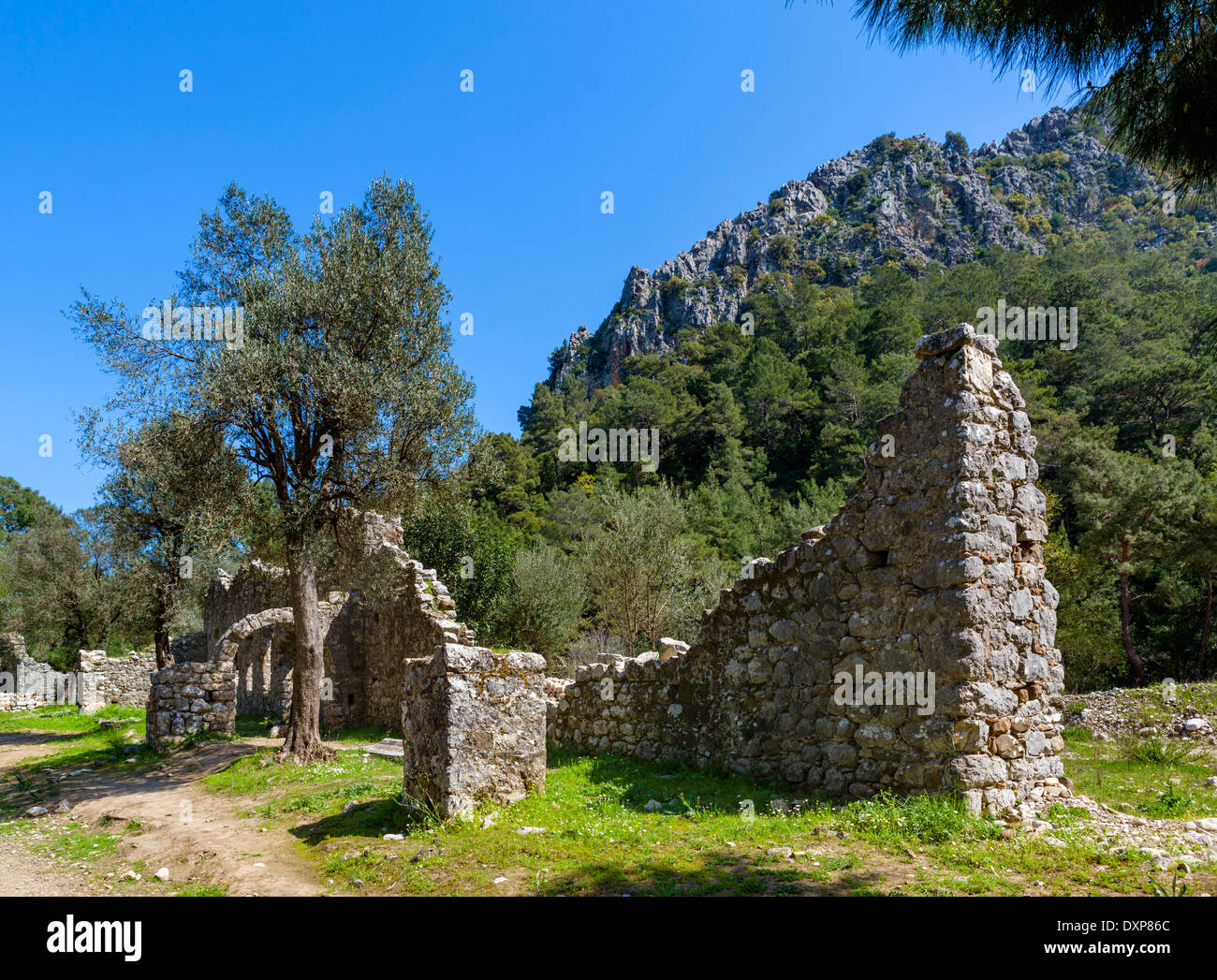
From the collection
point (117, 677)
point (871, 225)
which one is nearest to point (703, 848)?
point (117, 677)

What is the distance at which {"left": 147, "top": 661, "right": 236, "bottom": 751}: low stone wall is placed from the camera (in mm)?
14781

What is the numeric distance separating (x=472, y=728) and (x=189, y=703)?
37.1ft

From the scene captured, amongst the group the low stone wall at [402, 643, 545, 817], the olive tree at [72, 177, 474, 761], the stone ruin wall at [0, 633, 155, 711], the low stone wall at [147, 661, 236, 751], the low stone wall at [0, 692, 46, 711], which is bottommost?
the low stone wall at [0, 692, 46, 711]

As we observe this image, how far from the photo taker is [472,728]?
6.95m

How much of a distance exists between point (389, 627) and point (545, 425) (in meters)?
53.9

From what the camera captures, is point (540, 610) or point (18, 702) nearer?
point (18, 702)

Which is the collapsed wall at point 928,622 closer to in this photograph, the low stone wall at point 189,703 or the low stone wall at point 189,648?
the low stone wall at point 189,703

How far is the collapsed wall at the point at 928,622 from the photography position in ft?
21.8

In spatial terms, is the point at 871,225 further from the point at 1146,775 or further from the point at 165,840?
the point at 165,840

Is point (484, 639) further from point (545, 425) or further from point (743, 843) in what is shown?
point (545, 425)

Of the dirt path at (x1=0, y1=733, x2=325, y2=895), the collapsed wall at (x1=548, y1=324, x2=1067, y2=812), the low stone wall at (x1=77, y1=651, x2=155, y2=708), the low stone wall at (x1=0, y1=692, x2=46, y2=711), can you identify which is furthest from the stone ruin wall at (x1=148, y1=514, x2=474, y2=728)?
the low stone wall at (x1=0, y1=692, x2=46, y2=711)

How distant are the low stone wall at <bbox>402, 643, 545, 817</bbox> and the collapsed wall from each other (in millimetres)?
2850

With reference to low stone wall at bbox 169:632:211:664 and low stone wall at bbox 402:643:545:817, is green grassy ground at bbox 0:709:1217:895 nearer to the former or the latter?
low stone wall at bbox 402:643:545:817

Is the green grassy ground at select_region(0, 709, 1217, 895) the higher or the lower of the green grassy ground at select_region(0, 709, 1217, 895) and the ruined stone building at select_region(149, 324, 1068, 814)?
the lower
